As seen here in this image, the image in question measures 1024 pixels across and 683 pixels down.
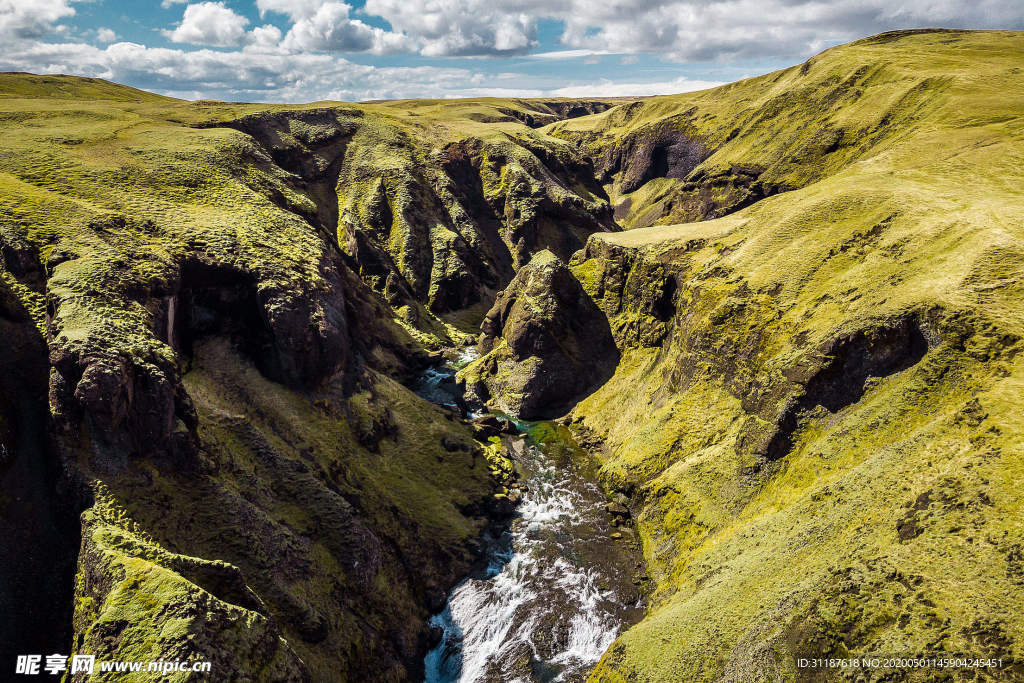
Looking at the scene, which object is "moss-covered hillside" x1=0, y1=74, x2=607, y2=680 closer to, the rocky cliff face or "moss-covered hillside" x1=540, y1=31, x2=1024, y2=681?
the rocky cliff face

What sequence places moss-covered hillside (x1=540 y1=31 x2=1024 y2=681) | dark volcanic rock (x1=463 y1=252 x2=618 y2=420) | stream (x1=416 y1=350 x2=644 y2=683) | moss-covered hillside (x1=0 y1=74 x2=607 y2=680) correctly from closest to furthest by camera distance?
moss-covered hillside (x1=0 y1=74 x2=607 y2=680) → moss-covered hillside (x1=540 y1=31 x2=1024 y2=681) → stream (x1=416 y1=350 x2=644 y2=683) → dark volcanic rock (x1=463 y1=252 x2=618 y2=420)

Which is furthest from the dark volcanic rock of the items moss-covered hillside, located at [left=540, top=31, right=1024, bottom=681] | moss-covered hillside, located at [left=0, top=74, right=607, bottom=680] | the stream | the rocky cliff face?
the stream

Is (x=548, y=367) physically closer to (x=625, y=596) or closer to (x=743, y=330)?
(x=743, y=330)

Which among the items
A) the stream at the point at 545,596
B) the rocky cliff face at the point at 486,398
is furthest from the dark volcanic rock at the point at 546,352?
the stream at the point at 545,596

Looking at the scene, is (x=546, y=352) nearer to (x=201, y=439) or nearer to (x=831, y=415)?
(x=831, y=415)

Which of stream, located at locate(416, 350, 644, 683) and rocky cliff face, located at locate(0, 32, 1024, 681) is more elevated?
rocky cliff face, located at locate(0, 32, 1024, 681)
